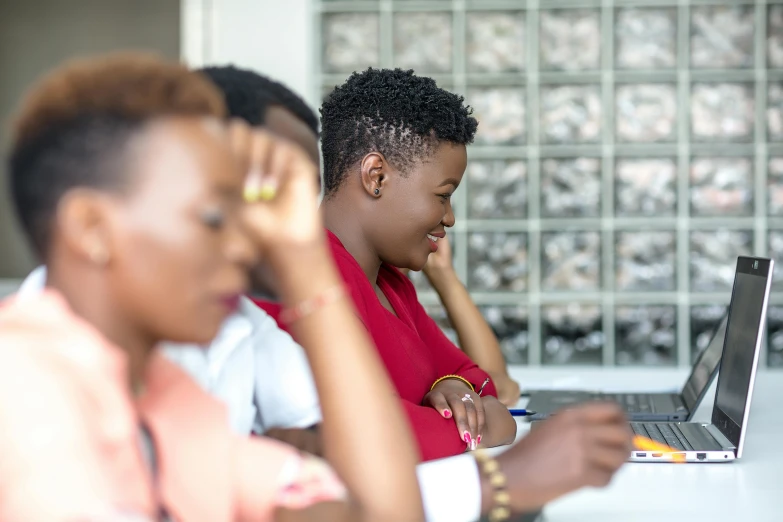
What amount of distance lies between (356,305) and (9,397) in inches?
27.4

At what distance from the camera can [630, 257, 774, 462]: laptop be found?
112 cm

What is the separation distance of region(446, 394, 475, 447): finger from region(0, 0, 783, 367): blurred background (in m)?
1.93

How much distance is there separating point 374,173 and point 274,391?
52cm

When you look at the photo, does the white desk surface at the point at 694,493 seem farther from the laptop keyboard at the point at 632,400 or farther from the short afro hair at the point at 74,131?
the short afro hair at the point at 74,131

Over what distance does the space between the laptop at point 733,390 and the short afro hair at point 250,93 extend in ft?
2.04

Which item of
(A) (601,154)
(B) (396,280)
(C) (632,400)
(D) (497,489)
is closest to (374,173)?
(B) (396,280)

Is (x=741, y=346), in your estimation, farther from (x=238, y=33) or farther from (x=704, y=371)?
(x=238, y=33)

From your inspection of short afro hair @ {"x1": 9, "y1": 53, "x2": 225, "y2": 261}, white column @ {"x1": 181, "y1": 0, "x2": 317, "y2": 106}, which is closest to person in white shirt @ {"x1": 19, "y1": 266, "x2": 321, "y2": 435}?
short afro hair @ {"x1": 9, "y1": 53, "x2": 225, "y2": 261}

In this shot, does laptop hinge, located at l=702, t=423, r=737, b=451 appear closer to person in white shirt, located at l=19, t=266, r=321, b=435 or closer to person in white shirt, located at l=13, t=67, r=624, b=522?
person in white shirt, located at l=13, t=67, r=624, b=522

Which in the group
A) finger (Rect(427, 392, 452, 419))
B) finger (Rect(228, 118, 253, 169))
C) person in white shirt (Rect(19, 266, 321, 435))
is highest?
finger (Rect(228, 118, 253, 169))

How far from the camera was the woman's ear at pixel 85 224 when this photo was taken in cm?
44

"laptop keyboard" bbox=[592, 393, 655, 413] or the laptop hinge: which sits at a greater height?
the laptop hinge

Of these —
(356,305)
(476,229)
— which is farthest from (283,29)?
(356,305)

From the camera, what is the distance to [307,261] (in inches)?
20.5
